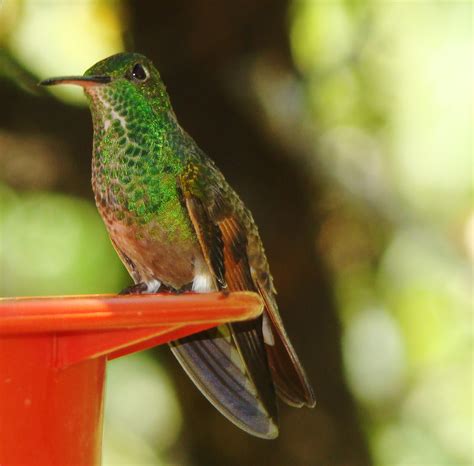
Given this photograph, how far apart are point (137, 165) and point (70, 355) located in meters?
0.71

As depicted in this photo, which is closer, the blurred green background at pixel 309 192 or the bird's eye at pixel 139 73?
the bird's eye at pixel 139 73

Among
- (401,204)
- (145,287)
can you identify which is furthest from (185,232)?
(401,204)

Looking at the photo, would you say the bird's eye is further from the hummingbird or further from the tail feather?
the tail feather

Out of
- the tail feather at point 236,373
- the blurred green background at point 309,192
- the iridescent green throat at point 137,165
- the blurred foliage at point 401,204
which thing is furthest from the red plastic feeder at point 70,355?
the blurred foliage at point 401,204

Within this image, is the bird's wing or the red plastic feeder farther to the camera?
the bird's wing

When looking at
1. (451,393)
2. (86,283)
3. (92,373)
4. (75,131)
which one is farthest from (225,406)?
(451,393)

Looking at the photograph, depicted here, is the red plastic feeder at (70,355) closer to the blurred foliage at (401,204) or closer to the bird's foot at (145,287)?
the bird's foot at (145,287)

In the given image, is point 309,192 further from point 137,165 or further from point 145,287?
point 137,165

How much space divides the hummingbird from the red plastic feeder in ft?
1.40

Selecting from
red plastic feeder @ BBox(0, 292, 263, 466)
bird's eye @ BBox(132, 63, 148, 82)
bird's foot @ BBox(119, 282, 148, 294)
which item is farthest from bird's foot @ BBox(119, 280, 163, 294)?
red plastic feeder @ BBox(0, 292, 263, 466)

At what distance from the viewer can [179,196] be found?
7.15ft

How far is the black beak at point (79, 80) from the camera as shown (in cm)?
171

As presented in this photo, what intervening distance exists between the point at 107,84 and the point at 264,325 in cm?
61

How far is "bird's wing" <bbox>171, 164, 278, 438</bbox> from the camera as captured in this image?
1938 millimetres
